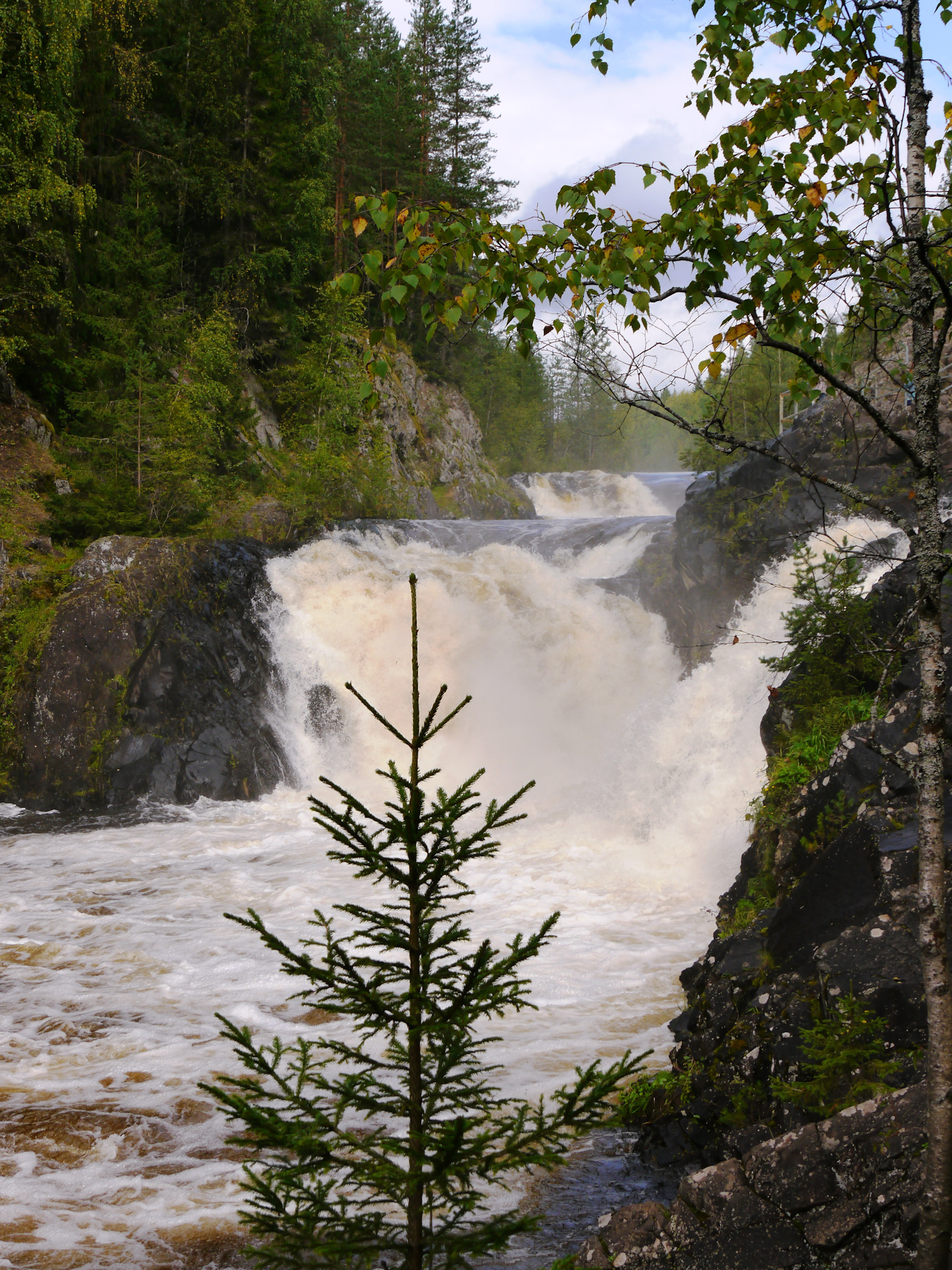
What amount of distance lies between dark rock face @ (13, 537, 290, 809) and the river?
592 mm

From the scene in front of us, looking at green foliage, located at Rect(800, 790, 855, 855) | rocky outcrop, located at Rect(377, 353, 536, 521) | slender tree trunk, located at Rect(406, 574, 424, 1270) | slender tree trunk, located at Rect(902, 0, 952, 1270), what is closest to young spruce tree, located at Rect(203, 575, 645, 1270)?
slender tree trunk, located at Rect(406, 574, 424, 1270)

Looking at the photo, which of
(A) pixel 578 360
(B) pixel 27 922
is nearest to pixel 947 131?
(A) pixel 578 360

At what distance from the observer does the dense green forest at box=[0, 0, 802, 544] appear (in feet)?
51.2

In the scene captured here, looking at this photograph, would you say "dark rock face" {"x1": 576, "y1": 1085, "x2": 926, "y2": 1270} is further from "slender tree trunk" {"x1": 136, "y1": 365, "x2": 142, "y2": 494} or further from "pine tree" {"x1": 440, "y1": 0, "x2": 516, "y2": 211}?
"pine tree" {"x1": 440, "y1": 0, "x2": 516, "y2": 211}

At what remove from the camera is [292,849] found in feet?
37.5

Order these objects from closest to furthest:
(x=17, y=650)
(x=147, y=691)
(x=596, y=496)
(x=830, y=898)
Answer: (x=830, y=898), (x=17, y=650), (x=147, y=691), (x=596, y=496)

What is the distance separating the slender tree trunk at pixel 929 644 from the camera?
7.68 ft

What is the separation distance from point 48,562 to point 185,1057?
10.3 m

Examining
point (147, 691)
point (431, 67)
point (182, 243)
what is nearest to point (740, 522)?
point (147, 691)

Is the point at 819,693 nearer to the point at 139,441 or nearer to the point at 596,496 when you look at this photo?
the point at 139,441

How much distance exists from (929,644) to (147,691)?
42.8 feet

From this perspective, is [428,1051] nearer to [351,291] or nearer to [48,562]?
[351,291]

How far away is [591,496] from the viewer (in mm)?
39656

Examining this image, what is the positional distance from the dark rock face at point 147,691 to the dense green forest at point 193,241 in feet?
4.98
